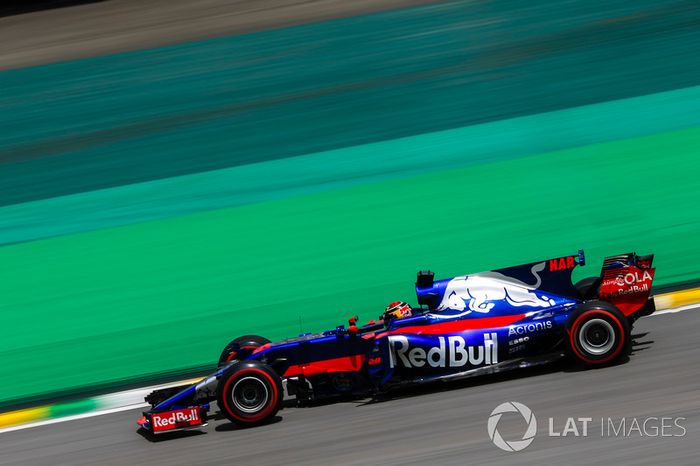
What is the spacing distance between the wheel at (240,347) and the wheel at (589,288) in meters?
2.47

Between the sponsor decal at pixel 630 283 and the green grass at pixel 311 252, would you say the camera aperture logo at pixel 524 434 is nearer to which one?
the sponsor decal at pixel 630 283

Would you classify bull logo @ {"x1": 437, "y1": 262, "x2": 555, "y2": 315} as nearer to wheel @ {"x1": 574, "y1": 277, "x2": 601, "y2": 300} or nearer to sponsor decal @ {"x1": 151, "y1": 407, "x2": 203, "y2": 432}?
wheel @ {"x1": 574, "y1": 277, "x2": 601, "y2": 300}

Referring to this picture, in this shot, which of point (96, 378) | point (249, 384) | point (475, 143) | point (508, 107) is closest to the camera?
point (249, 384)

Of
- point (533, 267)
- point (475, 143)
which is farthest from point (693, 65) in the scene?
point (533, 267)

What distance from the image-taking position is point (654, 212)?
10648mm

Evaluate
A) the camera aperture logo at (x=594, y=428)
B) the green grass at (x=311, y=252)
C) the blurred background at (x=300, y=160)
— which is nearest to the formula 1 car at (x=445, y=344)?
the camera aperture logo at (x=594, y=428)

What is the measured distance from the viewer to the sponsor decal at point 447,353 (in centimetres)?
684

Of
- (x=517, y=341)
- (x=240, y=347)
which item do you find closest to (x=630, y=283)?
(x=517, y=341)

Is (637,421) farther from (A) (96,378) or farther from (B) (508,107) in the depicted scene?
(B) (508,107)

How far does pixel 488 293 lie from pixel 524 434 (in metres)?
1.41

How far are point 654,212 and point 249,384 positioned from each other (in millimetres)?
5692

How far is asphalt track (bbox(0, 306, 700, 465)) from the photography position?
5.70 meters

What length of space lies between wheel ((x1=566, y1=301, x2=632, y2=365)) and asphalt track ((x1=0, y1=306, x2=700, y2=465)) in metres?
0.12

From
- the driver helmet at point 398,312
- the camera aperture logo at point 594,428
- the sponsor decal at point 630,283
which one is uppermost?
the driver helmet at point 398,312
